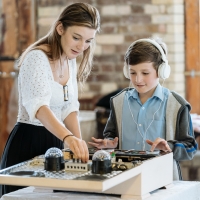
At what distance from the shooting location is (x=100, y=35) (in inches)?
208

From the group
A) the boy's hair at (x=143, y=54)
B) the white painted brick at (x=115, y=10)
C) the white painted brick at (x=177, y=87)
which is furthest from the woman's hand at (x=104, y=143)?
the white painted brick at (x=115, y=10)

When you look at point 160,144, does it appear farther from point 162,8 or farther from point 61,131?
point 162,8

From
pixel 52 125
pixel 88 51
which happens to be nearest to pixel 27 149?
pixel 52 125

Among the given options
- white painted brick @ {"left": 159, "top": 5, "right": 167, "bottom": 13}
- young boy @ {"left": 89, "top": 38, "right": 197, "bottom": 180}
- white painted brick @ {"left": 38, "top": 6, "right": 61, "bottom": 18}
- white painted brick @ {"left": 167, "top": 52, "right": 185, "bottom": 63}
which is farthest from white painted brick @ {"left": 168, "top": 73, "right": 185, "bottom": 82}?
young boy @ {"left": 89, "top": 38, "right": 197, "bottom": 180}

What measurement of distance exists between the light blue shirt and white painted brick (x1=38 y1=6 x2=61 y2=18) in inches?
108

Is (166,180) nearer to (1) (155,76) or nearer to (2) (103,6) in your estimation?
(1) (155,76)

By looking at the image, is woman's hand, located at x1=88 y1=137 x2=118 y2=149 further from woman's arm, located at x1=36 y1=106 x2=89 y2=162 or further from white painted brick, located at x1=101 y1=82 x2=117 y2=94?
white painted brick, located at x1=101 y1=82 x2=117 y2=94

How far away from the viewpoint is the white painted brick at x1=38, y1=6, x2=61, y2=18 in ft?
17.6

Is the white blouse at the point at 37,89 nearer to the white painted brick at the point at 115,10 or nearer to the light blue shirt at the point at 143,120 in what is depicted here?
the light blue shirt at the point at 143,120

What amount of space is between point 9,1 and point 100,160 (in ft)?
12.5

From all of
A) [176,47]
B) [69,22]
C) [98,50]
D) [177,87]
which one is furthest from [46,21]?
[69,22]

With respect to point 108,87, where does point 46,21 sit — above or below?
above

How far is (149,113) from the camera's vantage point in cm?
272

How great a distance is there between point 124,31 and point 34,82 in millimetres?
2870
